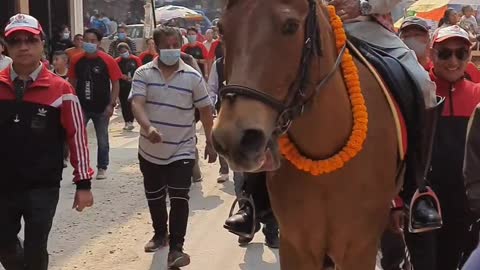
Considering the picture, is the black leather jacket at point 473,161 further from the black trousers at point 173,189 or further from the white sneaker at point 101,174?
the white sneaker at point 101,174

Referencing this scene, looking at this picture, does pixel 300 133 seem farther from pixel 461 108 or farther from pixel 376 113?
pixel 461 108

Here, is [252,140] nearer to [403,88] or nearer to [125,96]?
[403,88]

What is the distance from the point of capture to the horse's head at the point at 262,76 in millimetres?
2953

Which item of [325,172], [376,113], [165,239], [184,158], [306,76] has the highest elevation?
[306,76]

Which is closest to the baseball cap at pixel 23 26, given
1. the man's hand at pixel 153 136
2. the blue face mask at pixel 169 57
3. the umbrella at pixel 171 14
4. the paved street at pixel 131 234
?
the man's hand at pixel 153 136

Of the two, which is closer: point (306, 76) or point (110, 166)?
point (306, 76)

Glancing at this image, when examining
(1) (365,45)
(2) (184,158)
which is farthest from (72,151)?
(1) (365,45)

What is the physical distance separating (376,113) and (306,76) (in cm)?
71

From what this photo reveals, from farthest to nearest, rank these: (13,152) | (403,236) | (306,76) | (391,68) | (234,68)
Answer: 1. (13,152)
2. (403,236)
3. (391,68)
4. (306,76)
5. (234,68)

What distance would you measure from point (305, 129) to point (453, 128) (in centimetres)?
167

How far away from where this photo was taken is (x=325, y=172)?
12.1 ft

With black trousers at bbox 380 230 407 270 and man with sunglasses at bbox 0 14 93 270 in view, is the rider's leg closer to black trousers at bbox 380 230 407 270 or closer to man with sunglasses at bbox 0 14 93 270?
black trousers at bbox 380 230 407 270

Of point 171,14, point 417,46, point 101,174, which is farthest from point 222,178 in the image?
point 171,14

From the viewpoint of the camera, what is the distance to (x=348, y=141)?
3.72 metres
